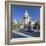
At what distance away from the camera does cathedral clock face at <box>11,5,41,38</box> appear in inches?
66.6

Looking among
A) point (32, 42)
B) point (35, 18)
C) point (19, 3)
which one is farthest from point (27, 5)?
point (32, 42)

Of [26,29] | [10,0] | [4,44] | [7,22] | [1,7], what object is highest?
[10,0]

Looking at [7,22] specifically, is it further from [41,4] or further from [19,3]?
[41,4]

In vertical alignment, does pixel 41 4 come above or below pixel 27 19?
above

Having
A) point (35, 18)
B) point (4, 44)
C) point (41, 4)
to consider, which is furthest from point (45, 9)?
point (4, 44)

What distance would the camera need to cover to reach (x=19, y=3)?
1.71m

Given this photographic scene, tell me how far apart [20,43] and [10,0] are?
65 centimetres

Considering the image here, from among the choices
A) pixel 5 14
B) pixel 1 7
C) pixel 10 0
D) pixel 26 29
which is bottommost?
pixel 26 29

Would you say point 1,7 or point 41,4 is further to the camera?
point 41,4

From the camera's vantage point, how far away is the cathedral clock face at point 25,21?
1690 millimetres

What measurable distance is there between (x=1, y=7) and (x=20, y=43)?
1.96 feet

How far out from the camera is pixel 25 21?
67.6 inches

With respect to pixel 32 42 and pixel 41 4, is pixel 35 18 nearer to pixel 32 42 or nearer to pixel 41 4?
pixel 41 4

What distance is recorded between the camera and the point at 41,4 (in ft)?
5.84
